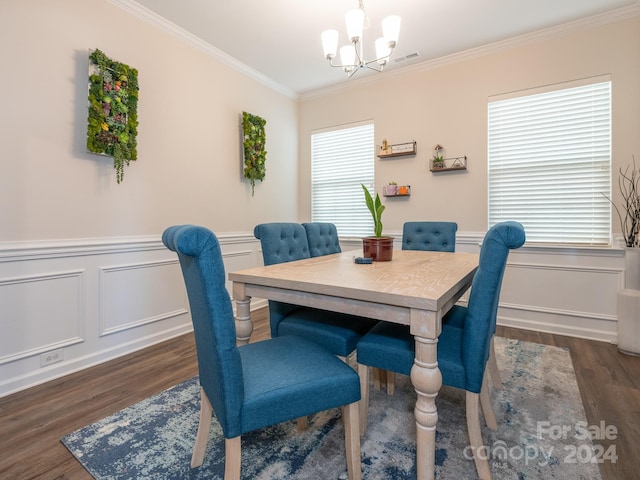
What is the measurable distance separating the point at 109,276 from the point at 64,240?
1.30ft

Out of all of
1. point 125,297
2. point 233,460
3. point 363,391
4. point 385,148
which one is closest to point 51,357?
point 125,297

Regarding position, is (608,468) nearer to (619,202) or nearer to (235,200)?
(619,202)

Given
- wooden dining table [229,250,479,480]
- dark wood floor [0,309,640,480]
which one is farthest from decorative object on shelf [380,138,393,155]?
dark wood floor [0,309,640,480]

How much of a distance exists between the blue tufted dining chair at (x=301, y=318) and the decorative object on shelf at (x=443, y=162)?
1.92 meters

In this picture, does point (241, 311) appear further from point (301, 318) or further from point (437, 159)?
point (437, 159)

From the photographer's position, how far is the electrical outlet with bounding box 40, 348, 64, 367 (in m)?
2.09

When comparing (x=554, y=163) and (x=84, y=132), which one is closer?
(x=84, y=132)

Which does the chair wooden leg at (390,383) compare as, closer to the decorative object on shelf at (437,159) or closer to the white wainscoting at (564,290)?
the white wainscoting at (564,290)

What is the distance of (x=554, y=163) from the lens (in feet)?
9.77

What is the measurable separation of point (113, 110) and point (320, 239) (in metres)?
1.77

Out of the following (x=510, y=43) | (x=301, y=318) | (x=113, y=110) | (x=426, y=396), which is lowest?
(x=426, y=396)

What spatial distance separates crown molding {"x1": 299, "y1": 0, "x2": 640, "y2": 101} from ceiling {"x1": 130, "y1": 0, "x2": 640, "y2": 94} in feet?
0.14

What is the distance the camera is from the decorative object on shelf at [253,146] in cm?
351

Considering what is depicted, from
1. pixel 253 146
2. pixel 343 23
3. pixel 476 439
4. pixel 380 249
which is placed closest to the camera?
pixel 476 439
